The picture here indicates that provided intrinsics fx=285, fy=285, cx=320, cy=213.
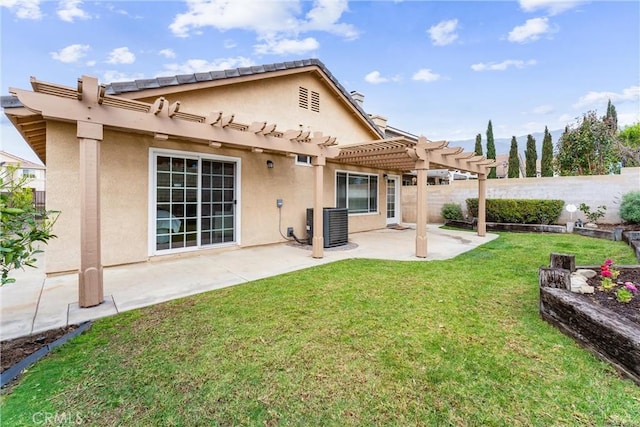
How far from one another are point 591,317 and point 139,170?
7743 millimetres

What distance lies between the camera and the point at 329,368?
2564mm

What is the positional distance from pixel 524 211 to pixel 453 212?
9.65 ft

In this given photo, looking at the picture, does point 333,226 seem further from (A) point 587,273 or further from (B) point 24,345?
(B) point 24,345

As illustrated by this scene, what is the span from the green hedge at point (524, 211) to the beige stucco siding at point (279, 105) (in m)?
6.72

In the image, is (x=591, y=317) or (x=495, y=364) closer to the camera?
(x=495, y=364)

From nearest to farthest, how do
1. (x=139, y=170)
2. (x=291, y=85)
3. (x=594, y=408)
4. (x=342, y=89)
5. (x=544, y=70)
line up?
(x=594, y=408)
(x=139, y=170)
(x=291, y=85)
(x=342, y=89)
(x=544, y=70)

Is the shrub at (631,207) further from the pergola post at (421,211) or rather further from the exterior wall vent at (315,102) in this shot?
the exterior wall vent at (315,102)

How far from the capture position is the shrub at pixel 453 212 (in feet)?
46.4

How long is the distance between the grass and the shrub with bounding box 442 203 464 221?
1046 centimetres

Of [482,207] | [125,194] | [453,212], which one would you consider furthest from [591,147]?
[125,194]

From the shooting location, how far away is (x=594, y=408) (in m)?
2.06

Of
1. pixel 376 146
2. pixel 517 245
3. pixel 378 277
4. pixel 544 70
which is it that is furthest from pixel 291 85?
pixel 544 70

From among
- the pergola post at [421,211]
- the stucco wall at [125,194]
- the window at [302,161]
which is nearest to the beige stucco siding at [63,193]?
the stucco wall at [125,194]

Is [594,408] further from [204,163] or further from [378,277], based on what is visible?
[204,163]
